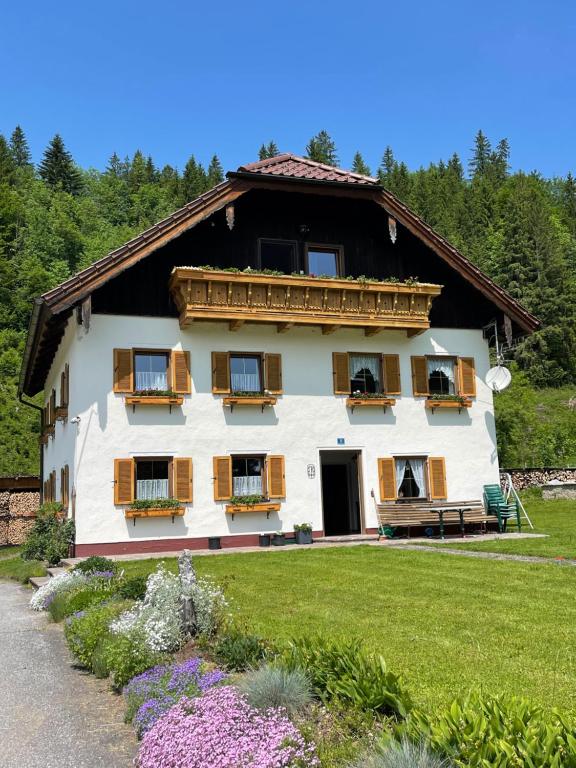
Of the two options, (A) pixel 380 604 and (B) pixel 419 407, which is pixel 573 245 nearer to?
(B) pixel 419 407

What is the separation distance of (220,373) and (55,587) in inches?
317

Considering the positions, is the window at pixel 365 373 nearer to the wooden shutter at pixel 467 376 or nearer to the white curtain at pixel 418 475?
the white curtain at pixel 418 475

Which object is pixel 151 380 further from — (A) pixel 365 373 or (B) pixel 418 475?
(B) pixel 418 475

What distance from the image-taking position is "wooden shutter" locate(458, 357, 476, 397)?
21141mm

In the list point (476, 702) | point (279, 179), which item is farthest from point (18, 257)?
point (476, 702)

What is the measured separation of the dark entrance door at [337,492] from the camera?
21391 millimetres

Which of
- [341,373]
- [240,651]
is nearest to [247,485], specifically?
[341,373]

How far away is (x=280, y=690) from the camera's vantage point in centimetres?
490

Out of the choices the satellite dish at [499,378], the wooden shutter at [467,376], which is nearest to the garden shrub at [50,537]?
the wooden shutter at [467,376]

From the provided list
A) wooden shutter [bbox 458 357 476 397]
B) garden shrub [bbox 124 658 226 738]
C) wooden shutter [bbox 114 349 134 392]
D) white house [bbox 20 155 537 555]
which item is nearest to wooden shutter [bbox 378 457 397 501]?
white house [bbox 20 155 537 555]

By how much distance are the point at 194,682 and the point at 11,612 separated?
7703mm

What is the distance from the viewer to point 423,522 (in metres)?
19.0

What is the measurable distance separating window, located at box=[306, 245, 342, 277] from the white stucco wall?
72.7 inches

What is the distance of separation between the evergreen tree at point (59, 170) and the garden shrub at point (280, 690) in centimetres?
8036
